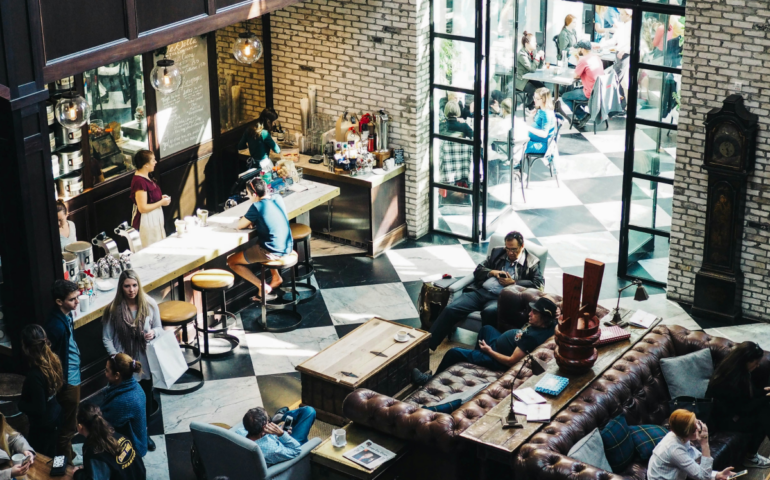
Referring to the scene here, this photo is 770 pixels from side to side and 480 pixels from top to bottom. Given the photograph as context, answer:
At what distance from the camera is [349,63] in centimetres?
1120

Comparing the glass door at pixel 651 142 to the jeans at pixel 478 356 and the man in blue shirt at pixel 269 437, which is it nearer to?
the jeans at pixel 478 356

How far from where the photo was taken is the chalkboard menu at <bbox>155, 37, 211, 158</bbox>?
35.4 feet

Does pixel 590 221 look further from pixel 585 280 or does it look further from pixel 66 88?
pixel 66 88

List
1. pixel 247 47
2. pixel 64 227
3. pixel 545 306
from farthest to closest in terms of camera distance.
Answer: pixel 247 47 < pixel 64 227 < pixel 545 306

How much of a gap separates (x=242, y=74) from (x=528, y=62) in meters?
4.79

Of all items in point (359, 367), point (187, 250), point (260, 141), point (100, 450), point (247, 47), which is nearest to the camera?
point (100, 450)

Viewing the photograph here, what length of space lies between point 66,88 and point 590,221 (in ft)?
19.7

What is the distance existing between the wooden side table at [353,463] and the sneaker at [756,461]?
253 cm

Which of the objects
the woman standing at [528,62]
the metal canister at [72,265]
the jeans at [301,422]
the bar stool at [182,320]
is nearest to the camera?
the jeans at [301,422]

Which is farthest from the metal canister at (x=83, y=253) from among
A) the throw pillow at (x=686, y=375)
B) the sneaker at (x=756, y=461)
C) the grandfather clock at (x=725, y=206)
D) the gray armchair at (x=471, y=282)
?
the grandfather clock at (x=725, y=206)

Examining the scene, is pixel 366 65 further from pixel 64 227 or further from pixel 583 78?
pixel 583 78

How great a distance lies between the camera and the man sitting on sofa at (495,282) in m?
8.98

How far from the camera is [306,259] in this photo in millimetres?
10234

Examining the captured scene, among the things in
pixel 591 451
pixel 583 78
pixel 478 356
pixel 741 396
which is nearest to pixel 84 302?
pixel 478 356
